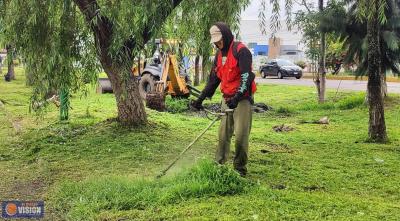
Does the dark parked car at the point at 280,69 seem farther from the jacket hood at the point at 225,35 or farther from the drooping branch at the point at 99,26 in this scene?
the jacket hood at the point at 225,35

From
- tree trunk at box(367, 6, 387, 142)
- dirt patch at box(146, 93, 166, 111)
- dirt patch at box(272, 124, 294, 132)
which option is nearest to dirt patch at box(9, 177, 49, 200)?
tree trunk at box(367, 6, 387, 142)

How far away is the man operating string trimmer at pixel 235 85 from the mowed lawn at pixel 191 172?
1.66 feet

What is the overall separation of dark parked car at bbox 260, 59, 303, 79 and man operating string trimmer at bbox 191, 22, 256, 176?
26.0 metres

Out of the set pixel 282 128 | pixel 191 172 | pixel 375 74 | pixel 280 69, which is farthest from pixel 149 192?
pixel 280 69

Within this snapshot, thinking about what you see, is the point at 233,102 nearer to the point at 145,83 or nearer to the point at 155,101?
the point at 155,101

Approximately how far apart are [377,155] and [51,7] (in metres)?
5.21

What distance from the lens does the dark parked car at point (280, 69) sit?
31842 mm

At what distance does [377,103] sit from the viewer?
878 centimetres

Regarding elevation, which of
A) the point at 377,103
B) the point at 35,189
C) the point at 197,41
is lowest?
the point at 35,189

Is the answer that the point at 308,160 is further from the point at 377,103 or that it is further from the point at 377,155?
the point at 377,103

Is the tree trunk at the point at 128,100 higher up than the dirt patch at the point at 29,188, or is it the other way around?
the tree trunk at the point at 128,100

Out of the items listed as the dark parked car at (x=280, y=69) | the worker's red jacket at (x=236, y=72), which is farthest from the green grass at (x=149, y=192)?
the dark parked car at (x=280, y=69)

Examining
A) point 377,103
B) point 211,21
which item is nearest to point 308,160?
point 377,103

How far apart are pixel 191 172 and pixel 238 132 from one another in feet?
2.55
